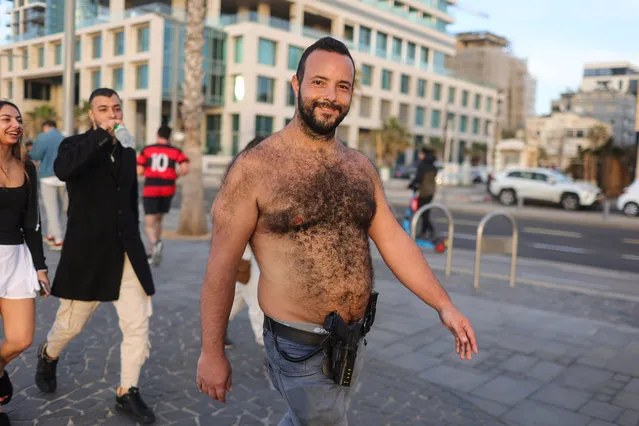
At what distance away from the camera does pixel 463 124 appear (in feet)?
246

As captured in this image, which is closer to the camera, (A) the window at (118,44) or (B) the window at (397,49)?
(A) the window at (118,44)

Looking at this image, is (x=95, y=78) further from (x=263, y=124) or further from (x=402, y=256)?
(x=402, y=256)

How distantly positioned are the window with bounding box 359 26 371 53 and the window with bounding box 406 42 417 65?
654 cm

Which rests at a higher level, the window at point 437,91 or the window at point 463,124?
the window at point 437,91

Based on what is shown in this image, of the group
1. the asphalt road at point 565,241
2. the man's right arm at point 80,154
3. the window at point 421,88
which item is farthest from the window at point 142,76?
the man's right arm at point 80,154

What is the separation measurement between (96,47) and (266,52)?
1301 centimetres

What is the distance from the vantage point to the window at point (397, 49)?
203ft

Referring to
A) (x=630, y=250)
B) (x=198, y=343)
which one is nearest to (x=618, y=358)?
(x=198, y=343)

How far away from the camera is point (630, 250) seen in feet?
43.8

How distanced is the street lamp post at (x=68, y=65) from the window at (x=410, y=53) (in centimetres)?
5692

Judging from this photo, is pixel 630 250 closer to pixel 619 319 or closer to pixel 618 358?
pixel 619 319

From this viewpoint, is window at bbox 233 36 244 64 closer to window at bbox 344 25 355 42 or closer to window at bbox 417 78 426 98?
window at bbox 344 25 355 42

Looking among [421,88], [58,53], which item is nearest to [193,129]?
[58,53]

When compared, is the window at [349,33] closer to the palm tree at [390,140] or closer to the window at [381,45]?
the window at [381,45]
